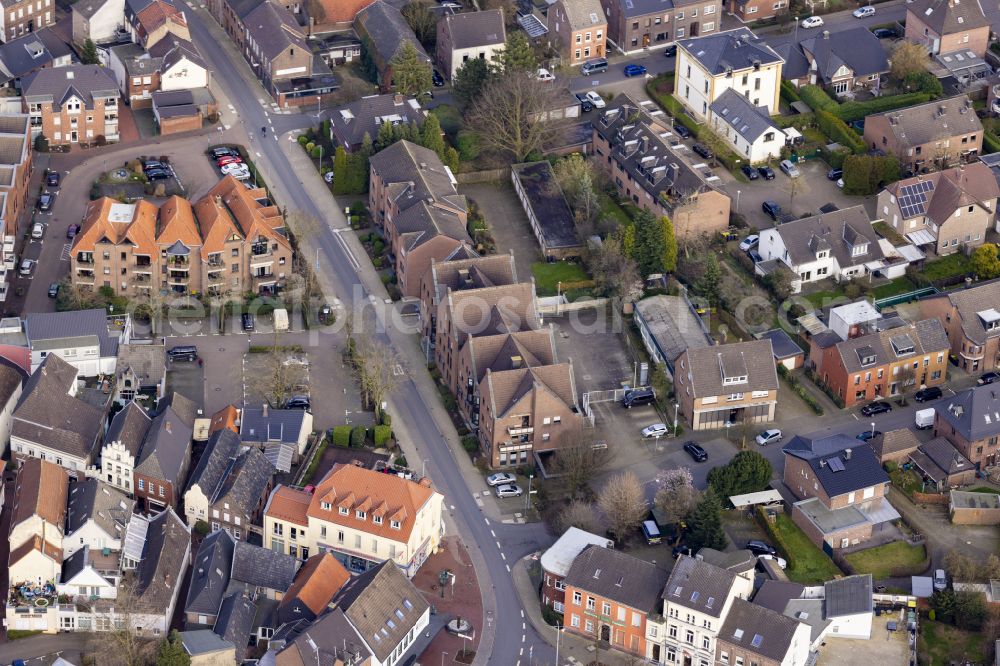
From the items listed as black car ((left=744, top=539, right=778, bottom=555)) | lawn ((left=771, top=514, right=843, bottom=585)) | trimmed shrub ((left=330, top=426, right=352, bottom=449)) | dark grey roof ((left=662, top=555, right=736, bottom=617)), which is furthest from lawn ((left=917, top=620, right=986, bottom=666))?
trimmed shrub ((left=330, top=426, right=352, bottom=449))

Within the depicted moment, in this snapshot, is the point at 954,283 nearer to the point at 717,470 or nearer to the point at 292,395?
the point at 717,470

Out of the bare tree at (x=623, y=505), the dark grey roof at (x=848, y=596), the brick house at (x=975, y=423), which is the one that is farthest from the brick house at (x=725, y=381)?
the dark grey roof at (x=848, y=596)

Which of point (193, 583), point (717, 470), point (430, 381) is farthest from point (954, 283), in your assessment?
point (193, 583)

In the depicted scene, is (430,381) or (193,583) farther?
(430,381)

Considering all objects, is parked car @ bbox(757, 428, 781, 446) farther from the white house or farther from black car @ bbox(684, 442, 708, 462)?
the white house

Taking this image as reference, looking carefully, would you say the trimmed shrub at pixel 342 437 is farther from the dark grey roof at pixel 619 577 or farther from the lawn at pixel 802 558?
the lawn at pixel 802 558

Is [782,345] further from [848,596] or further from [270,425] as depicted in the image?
[270,425]

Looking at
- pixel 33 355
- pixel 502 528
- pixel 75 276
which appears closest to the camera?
pixel 502 528
